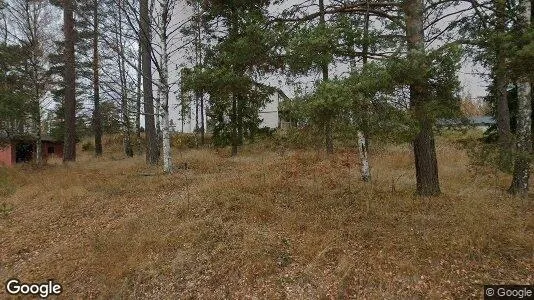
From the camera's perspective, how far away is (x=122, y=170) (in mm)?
12172

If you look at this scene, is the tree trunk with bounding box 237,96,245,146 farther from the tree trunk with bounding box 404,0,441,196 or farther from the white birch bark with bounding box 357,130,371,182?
the tree trunk with bounding box 404,0,441,196

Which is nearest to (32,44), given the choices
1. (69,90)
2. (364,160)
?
(69,90)

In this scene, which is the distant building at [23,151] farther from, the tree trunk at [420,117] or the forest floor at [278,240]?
the tree trunk at [420,117]

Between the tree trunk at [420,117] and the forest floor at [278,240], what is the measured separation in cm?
39

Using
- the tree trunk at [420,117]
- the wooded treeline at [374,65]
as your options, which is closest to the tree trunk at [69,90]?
the wooded treeline at [374,65]

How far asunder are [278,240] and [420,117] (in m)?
3.03

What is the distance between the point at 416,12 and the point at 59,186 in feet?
35.3

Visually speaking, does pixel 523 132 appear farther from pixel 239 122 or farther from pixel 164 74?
pixel 239 122

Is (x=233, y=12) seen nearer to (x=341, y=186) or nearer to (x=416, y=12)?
(x=416, y=12)

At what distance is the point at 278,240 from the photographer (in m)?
5.34

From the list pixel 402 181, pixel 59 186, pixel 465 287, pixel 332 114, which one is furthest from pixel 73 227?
pixel 402 181

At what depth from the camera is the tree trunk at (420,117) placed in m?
5.08

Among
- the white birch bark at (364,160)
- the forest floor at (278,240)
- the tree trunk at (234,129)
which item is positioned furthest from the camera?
the tree trunk at (234,129)

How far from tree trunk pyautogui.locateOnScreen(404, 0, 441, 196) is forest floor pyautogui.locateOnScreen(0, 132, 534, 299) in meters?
0.39
